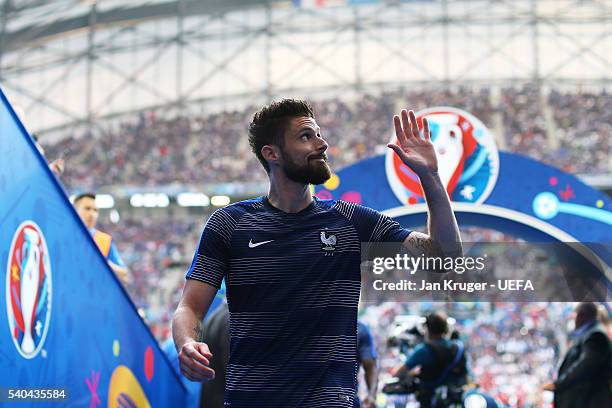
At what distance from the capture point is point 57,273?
3154mm

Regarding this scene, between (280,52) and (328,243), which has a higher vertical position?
(280,52)

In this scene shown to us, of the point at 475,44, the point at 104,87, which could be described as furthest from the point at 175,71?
the point at 475,44

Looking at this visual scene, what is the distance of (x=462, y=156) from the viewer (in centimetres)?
571

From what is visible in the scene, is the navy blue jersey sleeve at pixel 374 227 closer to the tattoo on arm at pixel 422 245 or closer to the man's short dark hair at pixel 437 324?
the tattoo on arm at pixel 422 245

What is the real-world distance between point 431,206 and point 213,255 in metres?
0.61

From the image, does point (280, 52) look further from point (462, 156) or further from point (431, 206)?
point (431, 206)

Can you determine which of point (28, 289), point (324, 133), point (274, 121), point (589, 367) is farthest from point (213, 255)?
point (324, 133)

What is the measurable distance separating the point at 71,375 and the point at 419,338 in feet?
11.0

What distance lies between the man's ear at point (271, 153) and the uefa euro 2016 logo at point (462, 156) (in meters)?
3.31

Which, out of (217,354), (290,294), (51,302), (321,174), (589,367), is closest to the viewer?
(290,294)

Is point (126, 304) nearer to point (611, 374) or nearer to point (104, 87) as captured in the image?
point (611, 374)

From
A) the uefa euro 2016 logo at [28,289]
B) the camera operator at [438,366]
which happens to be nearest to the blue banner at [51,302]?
the uefa euro 2016 logo at [28,289]

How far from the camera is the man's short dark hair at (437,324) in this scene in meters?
5.31

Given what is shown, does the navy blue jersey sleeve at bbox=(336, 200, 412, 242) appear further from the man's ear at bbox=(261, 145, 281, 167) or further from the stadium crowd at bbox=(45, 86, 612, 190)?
the stadium crowd at bbox=(45, 86, 612, 190)
